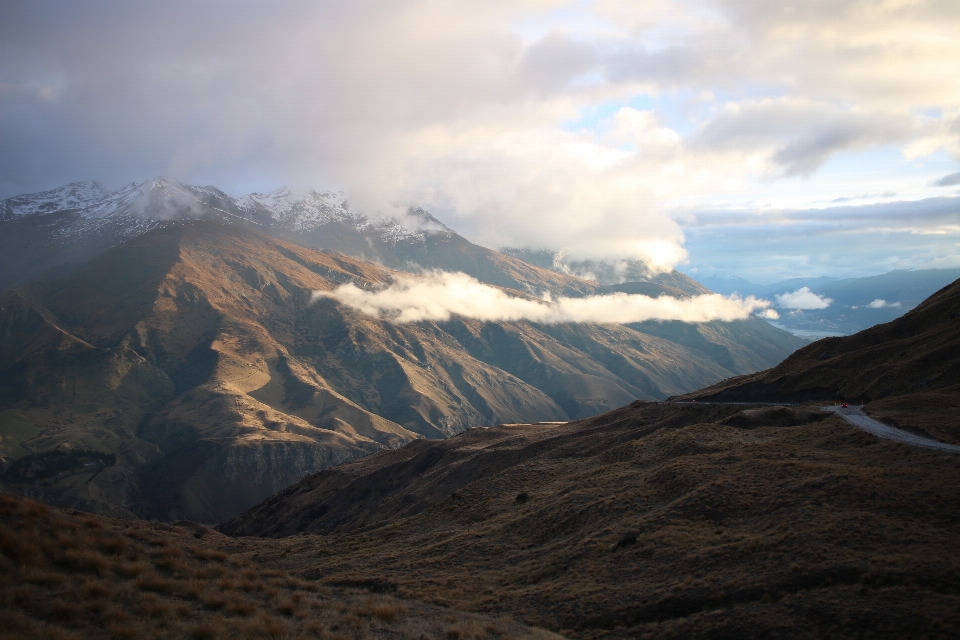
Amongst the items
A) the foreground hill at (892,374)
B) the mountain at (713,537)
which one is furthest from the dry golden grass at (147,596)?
the foreground hill at (892,374)

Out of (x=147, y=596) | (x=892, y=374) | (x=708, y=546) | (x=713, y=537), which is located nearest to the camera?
(x=147, y=596)

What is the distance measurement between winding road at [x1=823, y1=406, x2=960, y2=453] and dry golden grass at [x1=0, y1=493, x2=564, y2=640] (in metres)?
34.5

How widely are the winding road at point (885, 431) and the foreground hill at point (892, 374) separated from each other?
1.00 metres

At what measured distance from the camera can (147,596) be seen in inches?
727

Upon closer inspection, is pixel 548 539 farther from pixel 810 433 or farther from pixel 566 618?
pixel 810 433

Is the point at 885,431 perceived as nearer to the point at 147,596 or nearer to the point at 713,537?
the point at 713,537

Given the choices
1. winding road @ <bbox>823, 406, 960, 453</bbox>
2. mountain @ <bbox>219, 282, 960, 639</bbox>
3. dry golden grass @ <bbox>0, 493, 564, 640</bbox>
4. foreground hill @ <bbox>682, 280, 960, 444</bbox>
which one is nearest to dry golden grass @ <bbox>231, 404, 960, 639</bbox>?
mountain @ <bbox>219, 282, 960, 639</bbox>

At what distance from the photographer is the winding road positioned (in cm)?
4006

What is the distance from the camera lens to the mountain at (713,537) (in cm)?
2397

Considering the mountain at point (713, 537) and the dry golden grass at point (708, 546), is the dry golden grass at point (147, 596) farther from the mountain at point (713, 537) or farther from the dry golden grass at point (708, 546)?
the mountain at point (713, 537)

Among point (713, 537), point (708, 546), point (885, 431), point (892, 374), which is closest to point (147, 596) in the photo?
point (708, 546)

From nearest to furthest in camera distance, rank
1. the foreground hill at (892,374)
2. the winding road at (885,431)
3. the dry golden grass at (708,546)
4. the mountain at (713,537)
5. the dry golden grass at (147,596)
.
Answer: the dry golden grass at (147,596) < the dry golden grass at (708,546) < the mountain at (713,537) < the winding road at (885,431) < the foreground hill at (892,374)

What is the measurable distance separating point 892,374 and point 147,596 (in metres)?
85.3

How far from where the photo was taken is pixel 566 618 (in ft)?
90.4
